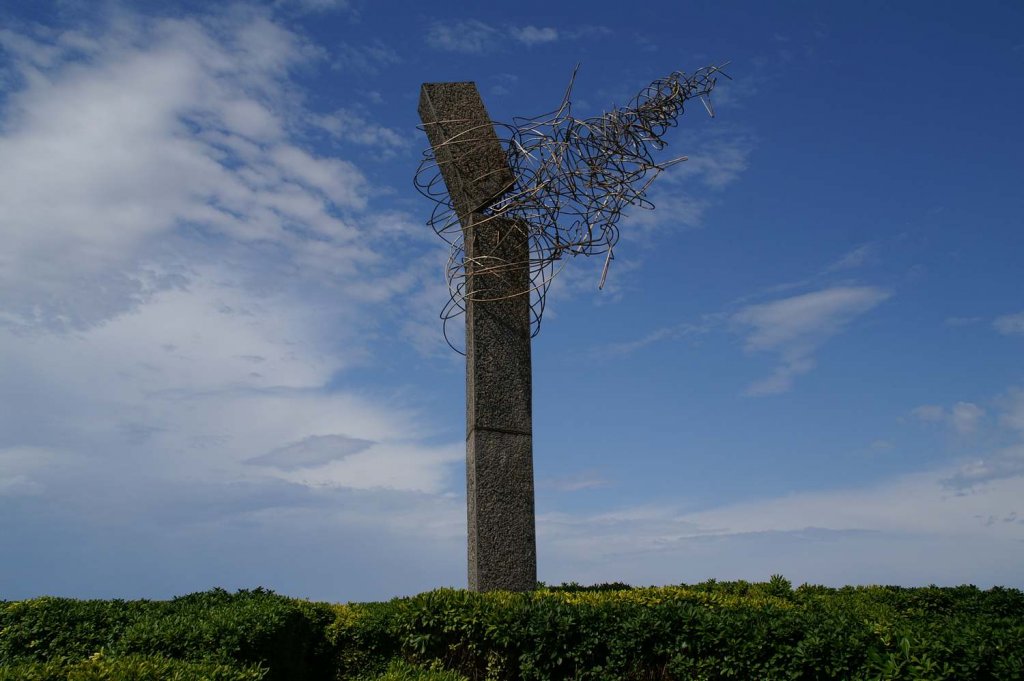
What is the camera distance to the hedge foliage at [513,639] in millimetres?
5246

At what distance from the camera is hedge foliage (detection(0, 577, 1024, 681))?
5.25 m

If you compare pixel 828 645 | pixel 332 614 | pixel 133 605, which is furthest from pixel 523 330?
pixel 133 605

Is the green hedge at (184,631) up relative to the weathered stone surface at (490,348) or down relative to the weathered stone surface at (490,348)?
down

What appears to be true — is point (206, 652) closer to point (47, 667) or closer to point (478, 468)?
point (47, 667)

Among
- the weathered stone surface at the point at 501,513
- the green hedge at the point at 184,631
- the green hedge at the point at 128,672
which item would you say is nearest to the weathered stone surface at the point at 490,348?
the weathered stone surface at the point at 501,513

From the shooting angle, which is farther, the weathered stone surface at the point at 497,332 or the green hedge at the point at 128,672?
the weathered stone surface at the point at 497,332

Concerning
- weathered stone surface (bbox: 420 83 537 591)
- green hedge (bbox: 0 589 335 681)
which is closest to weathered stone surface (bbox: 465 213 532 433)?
weathered stone surface (bbox: 420 83 537 591)

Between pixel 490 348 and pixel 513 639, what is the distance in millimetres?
2758

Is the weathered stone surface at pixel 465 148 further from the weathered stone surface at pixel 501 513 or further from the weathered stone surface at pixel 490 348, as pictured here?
the weathered stone surface at pixel 501 513

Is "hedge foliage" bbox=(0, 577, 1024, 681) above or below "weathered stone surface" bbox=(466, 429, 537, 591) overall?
below

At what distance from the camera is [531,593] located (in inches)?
272

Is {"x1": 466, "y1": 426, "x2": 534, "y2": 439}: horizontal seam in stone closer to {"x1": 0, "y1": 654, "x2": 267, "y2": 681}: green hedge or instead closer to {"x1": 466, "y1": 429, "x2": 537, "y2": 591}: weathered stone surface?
{"x1": 466, "y1": 429, "x2": 537, "y2": 591}: weathered stone surface

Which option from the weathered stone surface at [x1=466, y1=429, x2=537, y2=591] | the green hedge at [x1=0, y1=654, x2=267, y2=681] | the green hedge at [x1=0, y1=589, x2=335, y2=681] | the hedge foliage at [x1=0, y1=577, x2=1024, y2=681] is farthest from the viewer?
the weathered stone surface at [x1=466, y1=429, x2=537, y2=591]

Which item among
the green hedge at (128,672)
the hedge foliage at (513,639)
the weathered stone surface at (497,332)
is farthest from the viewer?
the weathered stone surface at (497,332)
